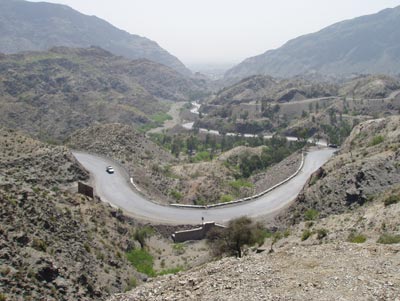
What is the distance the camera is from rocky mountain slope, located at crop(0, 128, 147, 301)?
22984 mm

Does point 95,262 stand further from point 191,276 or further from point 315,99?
point 315,99

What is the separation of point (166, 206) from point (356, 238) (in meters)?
28.4

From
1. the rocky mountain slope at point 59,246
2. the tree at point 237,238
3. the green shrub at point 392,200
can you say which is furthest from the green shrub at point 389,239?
the rocky mountain slope at point 59,246

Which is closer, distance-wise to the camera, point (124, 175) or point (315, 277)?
point (315, 277)

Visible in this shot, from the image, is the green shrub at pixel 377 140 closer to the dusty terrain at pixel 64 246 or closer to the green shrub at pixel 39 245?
the dusty terrain at pixel 64 246

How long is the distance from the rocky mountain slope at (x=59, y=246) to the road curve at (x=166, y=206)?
408 cm

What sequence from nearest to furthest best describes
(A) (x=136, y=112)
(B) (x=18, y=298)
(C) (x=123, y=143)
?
(B) (x=18, y=298) < (C) (x=123, y=143) < (A) (x=136, y=112)

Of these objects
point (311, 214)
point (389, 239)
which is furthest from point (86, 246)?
point (389, 239)

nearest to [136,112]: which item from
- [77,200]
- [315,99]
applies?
[315,99]

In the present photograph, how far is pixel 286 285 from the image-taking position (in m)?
17.2

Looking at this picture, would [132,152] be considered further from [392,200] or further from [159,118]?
[159,118]

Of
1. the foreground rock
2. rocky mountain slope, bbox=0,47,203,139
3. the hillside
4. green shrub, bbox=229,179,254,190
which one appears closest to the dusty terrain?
the hillside

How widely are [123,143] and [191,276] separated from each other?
180 feet

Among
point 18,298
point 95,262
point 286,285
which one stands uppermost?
point 286,285
